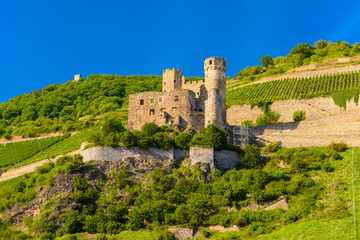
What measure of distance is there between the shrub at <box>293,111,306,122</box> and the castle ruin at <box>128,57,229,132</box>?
1275 centimetres

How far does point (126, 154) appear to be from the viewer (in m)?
41.7

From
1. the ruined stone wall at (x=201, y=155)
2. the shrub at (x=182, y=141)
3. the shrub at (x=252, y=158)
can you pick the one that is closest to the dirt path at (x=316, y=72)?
the shrub at (x=252, y=158)

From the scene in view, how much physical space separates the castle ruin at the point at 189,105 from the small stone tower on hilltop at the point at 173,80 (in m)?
0.97

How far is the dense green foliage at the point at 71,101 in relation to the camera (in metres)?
81.0

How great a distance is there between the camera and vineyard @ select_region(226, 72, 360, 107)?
60438 millimetres

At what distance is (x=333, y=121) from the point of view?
1845 inches

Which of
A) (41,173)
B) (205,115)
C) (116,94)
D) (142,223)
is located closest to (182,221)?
(142,223)

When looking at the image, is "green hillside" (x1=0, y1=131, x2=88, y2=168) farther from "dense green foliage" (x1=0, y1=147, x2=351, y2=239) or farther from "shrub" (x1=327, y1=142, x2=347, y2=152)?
"shrub" (x1=327, y1=142, x2=347, y2=152)

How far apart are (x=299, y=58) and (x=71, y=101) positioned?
43521mm

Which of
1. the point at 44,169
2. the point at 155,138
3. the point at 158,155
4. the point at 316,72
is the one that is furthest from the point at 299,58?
the point at 44,169

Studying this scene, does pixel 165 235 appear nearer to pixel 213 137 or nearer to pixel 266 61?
pixel 213 137

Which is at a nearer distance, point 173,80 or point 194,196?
point 194,196

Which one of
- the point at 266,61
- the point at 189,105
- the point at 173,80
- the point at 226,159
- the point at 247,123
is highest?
the point at 266,61

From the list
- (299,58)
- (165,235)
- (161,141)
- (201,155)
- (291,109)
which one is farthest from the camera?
(299,58)
